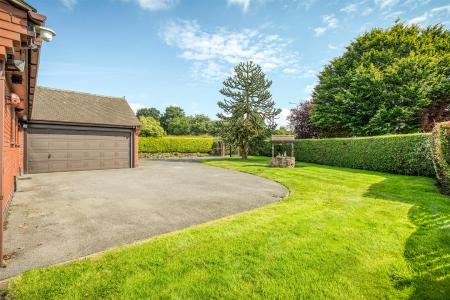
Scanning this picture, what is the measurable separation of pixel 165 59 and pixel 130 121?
4930 millimetres

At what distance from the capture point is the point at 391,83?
61.8 feet

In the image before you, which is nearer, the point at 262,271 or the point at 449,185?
the point at 262,271

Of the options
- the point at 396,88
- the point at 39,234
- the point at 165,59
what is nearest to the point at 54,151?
the point at 165,59

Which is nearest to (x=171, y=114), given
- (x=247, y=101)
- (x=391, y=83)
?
(x=247, y=101)

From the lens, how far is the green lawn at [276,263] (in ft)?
8.52

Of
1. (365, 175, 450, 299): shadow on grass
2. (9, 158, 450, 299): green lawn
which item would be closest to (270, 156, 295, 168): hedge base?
Answer: (365, 175, 450, 299): shadow on grass

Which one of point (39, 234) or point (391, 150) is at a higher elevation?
point (391, 150)

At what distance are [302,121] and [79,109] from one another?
21980 millimetres

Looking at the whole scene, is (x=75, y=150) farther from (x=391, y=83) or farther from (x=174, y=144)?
(x=391, y=83)

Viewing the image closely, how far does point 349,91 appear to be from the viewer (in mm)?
20438

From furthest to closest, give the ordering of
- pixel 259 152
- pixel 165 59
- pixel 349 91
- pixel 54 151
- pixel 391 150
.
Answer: pixel 259 152 → pixel 349 91 → pixel 165 59 → pixel 54 151 → pixel 391 150

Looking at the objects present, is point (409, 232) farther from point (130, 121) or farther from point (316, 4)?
point (130, 121)

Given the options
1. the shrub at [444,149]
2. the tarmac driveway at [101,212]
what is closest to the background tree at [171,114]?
the tarmac driveway at [101,212]

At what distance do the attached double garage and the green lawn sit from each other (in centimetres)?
1273
